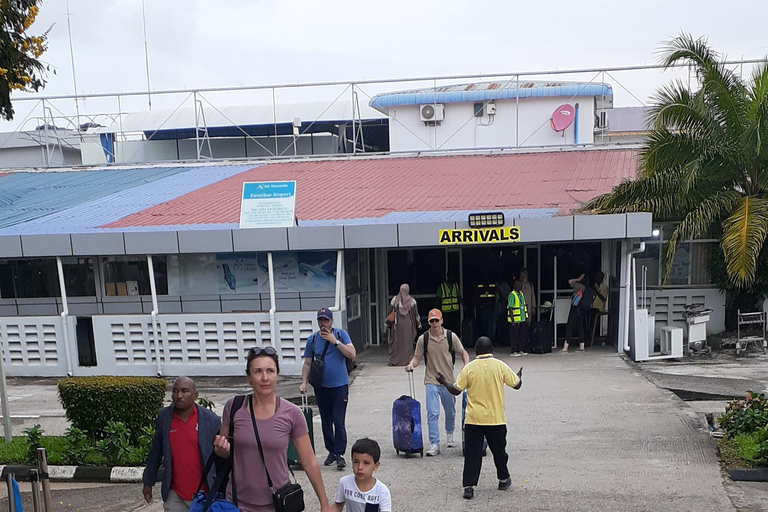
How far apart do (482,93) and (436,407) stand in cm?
1693

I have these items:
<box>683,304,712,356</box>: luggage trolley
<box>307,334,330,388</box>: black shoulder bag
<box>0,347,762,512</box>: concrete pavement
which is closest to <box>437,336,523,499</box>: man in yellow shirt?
<box>0,347,762,512</box>: concrete pavement

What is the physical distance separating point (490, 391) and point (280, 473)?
276 centimetres

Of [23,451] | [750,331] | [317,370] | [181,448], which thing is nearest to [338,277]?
[317,370]

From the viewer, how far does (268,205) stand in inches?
519

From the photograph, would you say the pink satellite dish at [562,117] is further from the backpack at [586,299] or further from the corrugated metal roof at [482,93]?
the backpack at [586,299]

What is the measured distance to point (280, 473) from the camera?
420 centimetres

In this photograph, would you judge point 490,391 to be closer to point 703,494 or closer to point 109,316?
point 703,494

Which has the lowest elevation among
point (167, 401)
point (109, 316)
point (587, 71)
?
point (167, 401)

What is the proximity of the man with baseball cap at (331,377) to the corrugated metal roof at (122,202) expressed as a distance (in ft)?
28.1

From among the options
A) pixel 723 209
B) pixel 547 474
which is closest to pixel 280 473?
pixel 547 474

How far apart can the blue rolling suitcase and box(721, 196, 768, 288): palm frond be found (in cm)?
735

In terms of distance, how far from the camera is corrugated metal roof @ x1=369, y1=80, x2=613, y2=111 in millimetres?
22578

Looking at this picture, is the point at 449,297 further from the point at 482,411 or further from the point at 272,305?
the point at 482,411

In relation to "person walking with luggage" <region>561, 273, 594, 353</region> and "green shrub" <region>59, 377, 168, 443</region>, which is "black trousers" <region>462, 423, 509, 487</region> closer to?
"green shrub" <region>59, 377, 168, 443</region>
